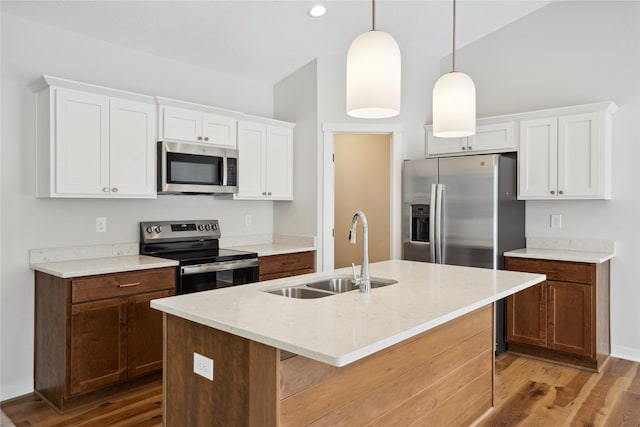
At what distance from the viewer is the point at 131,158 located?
3373 mm

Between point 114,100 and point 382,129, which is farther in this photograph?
point 382,129

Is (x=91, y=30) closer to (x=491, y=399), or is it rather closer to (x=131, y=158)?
(x=131, y=158)

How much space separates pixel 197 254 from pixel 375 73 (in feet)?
8.26

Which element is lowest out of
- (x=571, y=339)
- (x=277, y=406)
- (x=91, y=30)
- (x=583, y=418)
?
(x=583, y=418)

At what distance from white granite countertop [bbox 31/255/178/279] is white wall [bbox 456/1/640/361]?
337 centimetres

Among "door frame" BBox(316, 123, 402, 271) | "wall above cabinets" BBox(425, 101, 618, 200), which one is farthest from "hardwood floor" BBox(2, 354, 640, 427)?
"door frame" BBox(316, 123, 402, 271)

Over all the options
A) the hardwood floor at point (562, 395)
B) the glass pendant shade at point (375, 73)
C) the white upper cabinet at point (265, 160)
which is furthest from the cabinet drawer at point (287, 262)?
the glass pendant shade at point (375, 73)

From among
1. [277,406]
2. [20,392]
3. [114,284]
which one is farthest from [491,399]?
[20,392]

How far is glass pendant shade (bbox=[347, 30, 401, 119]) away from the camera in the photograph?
1780mm

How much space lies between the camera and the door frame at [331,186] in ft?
15.0

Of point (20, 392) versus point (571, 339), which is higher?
point (571, 339)

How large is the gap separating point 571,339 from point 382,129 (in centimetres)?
251

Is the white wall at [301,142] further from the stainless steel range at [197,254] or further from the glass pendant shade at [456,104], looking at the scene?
the glass pendant shade at [456,104]

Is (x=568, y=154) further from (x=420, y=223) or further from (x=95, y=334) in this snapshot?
(x=95, y=334)
